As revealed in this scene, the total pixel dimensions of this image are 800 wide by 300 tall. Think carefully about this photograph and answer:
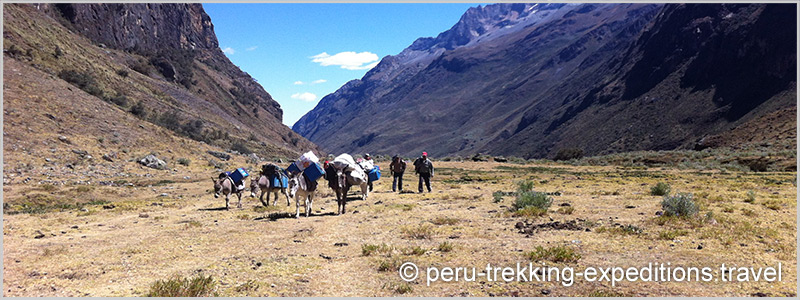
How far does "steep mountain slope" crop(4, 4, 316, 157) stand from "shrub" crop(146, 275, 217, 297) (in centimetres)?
3386

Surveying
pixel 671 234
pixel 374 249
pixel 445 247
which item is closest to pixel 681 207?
pixel 671 234

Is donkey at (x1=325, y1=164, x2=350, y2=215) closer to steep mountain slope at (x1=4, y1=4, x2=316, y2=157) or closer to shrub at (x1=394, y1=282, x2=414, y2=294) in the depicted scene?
shrub at (x1=394, y1=282, x2=414, y2=294)

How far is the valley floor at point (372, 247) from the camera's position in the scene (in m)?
7.15

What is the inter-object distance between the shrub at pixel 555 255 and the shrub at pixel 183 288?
565 centimetres

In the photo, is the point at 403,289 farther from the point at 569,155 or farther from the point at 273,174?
the point at 569,155

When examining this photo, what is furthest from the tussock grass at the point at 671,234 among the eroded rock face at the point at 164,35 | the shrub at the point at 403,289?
the eroded rock face at the point at 164,35

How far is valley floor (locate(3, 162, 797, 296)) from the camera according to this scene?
7.15 m

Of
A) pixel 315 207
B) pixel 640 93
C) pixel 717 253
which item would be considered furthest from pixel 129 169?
pixel 640 93

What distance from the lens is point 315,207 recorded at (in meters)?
18.2

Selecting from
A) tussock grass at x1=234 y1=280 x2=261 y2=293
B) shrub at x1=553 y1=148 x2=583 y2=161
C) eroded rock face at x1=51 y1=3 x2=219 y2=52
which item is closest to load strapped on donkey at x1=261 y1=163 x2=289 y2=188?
tussock grass at x1=234 y1=280 x2=261 y2=293

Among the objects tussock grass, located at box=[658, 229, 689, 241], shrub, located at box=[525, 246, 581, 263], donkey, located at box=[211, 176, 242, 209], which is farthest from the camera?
donkey, located at box=[211, 176, 242, 209]

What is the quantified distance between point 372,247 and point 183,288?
3809mm

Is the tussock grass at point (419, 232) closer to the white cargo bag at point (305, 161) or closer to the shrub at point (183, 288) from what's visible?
the white cargo bag at point (305, 161)

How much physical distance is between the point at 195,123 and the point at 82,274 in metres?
60.8
